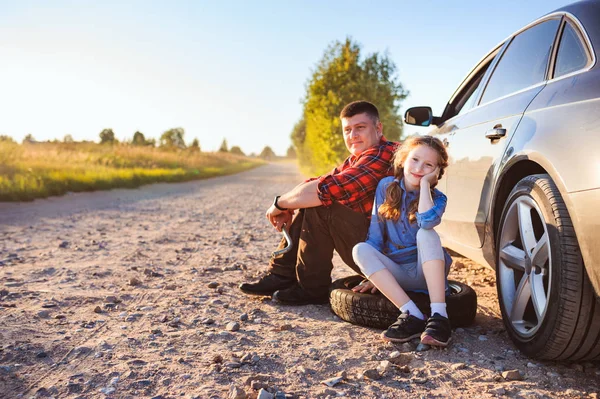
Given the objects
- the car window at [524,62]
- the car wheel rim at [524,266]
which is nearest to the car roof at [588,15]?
the car window at [524,62]

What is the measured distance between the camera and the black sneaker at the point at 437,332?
8.38 ft

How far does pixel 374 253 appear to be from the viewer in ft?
9.62

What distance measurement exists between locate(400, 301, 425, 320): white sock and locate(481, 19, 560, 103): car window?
1.50 metres

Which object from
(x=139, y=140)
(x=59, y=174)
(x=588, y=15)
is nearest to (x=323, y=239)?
(x=588, y=15)

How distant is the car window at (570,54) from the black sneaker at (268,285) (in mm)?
2238

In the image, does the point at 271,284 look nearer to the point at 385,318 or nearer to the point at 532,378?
the point at 385,318

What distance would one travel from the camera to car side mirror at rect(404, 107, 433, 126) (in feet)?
14.1

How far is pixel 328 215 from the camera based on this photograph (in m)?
3.40

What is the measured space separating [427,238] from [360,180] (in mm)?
761

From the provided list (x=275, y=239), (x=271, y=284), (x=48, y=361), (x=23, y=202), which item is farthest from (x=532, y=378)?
(x=23, y=202)

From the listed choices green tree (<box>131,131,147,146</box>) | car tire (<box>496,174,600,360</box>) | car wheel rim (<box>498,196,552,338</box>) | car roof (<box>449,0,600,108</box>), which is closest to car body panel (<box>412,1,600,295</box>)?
car roof (<box>449,0,600,108</box>)

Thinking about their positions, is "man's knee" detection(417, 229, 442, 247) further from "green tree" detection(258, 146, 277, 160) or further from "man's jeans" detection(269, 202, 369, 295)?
"green tree" detection(258, 146, 277, 160)

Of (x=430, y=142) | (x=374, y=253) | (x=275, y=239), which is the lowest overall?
(x=275, y=239)

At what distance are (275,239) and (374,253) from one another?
3.85 meters
